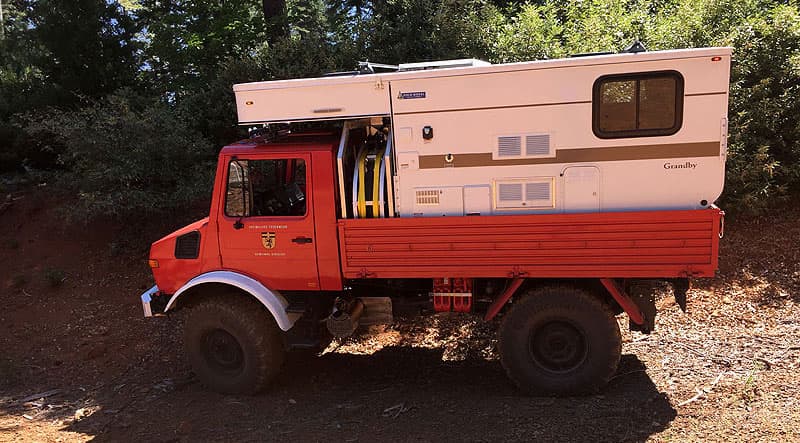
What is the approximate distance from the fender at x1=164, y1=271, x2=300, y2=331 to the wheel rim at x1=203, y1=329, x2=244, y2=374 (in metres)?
0.55

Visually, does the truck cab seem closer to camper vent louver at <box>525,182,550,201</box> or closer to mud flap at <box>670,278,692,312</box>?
camper vent louver at <box>525,182,550,201</box>

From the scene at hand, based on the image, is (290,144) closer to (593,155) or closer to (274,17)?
(593,155)

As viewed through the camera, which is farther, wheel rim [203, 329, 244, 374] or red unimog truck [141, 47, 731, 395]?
wheel rim [203, 329, 244, 374]

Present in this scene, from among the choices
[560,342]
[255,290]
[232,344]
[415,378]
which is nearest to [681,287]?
[560,342]

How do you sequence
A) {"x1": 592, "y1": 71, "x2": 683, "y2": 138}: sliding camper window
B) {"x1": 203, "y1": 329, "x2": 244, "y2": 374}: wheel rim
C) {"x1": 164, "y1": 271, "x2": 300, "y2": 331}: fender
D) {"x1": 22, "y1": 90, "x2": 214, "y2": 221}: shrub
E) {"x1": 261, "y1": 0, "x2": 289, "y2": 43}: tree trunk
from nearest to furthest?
{"x1": 592, "y1": 71, "x2": 683, "y2": 138}: sliding camper window < {"x1": 164, "y1": 271, "x2": 300, "y2": 331}: fender < {"x1": 203, "y1": 329, "x2": 244, "y2": 374}: wheel rim < {"x1": 22, "y1": 90, "x2": 214, "y2": 221}: shrub < {"x1": 261, "y1": 0, "x2": 289, "y2": 43}: tree trunk

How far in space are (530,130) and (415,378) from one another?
292 centimetres

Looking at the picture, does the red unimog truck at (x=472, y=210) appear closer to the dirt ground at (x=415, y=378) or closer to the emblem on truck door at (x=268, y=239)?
the emblem on truck door at (x=268, y=239)

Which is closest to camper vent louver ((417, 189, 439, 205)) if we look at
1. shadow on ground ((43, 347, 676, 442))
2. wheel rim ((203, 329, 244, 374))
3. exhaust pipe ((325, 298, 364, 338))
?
exhaust pipe ((325, 298, 364, 338))

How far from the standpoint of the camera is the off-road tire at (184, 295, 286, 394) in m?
5.97

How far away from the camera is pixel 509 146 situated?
5.27m

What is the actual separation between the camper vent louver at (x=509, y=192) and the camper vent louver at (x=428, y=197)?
1.83 feet

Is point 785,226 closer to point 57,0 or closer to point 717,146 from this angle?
point 717,146

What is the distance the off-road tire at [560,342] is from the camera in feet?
17.5

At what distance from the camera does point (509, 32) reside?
33.3 ft
